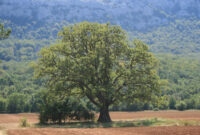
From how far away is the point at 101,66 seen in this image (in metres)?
39.8

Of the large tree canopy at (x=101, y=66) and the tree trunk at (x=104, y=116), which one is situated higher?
the large tree canopy at (x=101, y=66)

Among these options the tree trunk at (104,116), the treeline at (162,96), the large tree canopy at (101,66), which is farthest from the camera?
the treeline at (162,96)

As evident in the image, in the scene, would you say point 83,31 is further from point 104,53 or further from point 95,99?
point 95,99

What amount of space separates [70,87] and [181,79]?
157 m

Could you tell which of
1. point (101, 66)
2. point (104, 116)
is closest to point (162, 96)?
point (104, 116)

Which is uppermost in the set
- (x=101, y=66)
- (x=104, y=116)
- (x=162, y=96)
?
(x=101, y=66)

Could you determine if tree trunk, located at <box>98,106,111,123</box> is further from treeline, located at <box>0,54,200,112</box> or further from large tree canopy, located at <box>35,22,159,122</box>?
treeline, located at <box>0,54,200,112</box>

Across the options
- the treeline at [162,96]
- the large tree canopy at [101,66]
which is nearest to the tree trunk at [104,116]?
the large tree canopy at [101,66]

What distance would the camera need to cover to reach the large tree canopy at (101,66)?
127 feet

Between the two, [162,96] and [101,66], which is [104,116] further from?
[162,96]

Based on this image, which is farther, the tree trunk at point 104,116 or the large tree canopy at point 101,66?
the tree trunk at point 104,116

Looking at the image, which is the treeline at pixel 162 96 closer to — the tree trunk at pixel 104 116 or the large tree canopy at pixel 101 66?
the large tree canopy at pixel 101 66

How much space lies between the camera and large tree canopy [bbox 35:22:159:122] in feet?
127

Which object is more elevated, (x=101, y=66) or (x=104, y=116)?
(x=101, y=66)
